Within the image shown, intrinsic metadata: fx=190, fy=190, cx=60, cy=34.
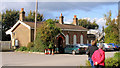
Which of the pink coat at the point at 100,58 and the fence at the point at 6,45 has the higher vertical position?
the pink coat at the point at 100,58

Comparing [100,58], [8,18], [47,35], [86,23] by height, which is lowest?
[100,58]

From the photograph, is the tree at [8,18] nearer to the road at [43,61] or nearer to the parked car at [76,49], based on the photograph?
the parked car at [76,49]

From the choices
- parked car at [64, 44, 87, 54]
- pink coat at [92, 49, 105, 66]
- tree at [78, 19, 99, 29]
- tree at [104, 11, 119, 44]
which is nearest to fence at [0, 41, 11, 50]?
parked car at [64, 44, 87, 54]

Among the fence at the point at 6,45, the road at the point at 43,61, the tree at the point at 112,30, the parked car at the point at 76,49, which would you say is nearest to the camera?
the road at the point at 43,61

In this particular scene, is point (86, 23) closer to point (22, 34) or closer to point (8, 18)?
point (8, 18)

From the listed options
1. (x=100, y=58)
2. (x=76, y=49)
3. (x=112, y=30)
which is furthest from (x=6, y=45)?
(x=100, y=58)

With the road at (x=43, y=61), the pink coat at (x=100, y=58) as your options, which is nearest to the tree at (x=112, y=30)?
the road at (x=43, y=61)

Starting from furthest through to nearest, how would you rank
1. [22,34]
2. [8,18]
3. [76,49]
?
1. [8,18]
2. [22,34]
3. [76,49]

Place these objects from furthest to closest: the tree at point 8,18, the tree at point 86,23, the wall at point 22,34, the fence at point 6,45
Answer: the tree at point 86,23 < the tree at point 8,18 < the fence at point 6,45 < the wall at point 22,34

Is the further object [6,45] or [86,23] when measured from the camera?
[86,23]

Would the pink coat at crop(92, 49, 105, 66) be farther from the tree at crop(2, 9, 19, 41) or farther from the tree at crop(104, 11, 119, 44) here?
the tree at crop(2, 9, 19, 41)

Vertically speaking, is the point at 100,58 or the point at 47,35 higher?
the point at 47,35

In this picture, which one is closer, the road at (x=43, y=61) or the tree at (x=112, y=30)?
the road at (x=43, y=61)

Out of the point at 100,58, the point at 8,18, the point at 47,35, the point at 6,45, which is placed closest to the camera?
the point at 100,58
